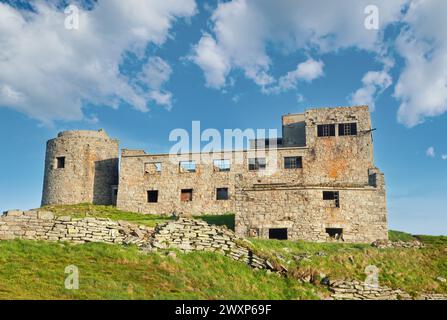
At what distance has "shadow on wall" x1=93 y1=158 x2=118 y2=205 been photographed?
47.5 meters

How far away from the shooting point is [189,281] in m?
17.7

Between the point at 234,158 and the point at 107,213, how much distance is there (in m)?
14.4

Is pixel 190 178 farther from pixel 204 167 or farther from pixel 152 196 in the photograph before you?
pixel 152 196

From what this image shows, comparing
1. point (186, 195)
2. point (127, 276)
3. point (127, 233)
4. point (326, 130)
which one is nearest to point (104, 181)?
point (186, 195)

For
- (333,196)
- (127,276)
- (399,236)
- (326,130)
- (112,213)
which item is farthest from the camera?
(326,130)

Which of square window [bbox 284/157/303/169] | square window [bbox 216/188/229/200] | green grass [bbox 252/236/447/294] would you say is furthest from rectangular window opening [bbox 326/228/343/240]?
square window [bbox 216/188/229/200]

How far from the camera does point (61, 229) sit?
21.4 meters

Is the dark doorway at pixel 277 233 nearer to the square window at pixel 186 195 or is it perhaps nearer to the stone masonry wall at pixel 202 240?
the stone masonry wall at pixel 202 240

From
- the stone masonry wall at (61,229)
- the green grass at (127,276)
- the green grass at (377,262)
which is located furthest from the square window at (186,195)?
the green grass at (127,276)

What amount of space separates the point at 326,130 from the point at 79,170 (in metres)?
28.6

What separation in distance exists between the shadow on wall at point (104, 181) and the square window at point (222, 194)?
42.7ft

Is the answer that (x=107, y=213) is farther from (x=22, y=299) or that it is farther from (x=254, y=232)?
(x=22, y=299)

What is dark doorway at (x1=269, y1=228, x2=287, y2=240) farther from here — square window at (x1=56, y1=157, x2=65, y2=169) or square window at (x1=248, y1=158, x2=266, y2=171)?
square window at (x1=56, y1=157, x2=65, y2=169)
